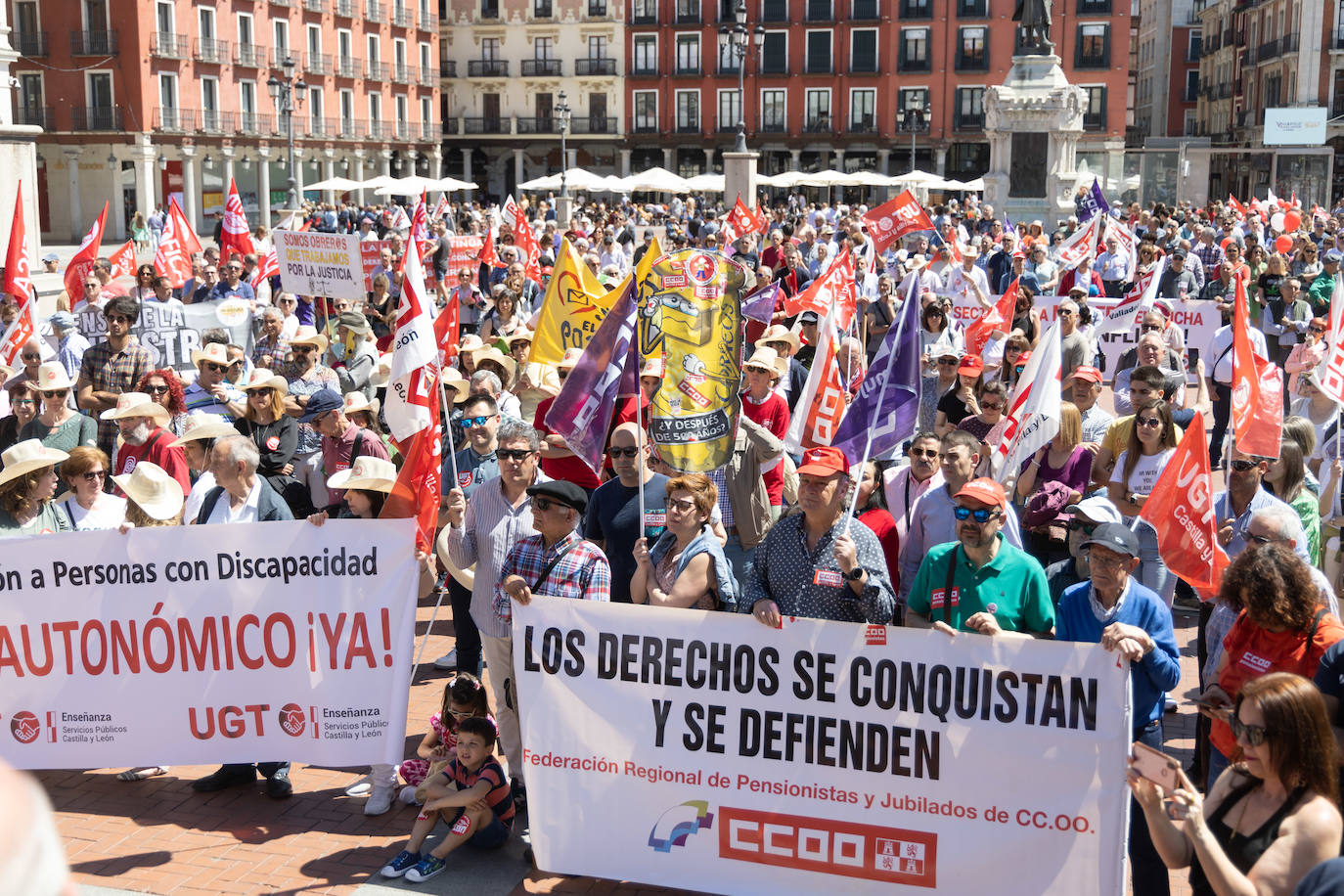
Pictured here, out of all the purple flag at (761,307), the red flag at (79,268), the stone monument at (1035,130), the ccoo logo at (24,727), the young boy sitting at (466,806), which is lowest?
the young boy sitting at (466,806)

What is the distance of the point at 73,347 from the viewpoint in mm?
11852

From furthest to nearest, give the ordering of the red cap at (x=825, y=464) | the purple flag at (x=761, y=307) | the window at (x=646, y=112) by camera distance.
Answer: the window at (x=646, y=112)
the purple flag at (x=761, y=307)
the red cap at (x=825, y=464)

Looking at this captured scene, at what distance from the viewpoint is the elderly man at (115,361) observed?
10281mm

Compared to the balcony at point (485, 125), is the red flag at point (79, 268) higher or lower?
lower

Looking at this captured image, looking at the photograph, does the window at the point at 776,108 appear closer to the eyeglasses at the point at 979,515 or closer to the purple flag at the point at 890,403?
the purple flag at the point at 890,403

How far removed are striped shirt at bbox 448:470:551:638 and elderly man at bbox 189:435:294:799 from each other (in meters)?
0.91

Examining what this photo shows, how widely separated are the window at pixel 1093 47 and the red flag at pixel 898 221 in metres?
52.5

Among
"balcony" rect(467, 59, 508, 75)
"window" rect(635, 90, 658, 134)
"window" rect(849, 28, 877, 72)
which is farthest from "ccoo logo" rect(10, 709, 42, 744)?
"balcony" rect(467, 59, 508, 75)

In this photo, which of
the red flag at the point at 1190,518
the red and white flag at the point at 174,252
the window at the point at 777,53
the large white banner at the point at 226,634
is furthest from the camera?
the window at the point at 777,53

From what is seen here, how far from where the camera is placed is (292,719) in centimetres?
631

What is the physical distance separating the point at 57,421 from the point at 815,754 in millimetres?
5655

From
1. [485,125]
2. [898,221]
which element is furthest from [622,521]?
[485,125]

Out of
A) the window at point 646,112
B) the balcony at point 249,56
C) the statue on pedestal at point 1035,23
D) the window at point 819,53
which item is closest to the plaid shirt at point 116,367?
the statue on pedestal at point 1035,23

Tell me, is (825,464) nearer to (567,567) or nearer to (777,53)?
(567,567)
